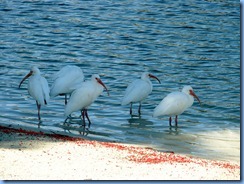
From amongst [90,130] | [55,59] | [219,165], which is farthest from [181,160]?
[55,59]

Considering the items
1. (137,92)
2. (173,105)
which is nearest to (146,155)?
(173,105)

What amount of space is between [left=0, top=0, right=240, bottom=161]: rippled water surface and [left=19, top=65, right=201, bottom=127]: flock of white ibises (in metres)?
0.34

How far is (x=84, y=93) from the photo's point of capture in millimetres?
13273

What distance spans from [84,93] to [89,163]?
3.72 meters

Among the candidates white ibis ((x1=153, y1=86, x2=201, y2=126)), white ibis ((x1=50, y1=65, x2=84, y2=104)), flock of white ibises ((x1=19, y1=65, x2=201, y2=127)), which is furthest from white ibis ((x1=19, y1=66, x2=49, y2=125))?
white ibis ((x1=153, y1=86, x2=201, y2=126))

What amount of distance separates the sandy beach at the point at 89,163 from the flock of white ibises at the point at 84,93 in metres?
2.18

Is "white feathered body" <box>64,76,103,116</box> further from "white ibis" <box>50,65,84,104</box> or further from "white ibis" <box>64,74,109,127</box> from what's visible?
"white ibis" <box>50,65,84,104</box>

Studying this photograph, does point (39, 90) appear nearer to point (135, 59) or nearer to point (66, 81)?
point (66, 81)

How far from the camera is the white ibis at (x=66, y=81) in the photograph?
1405cm

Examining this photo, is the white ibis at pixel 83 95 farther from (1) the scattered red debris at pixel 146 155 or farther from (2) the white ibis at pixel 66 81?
(1) the scattered red debris at pixel 146 155

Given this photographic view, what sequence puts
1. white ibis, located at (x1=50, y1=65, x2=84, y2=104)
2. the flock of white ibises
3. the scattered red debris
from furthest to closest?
white ibis, located at (x1=50, y1=65, x2=84, y2=104)
the flock of white ibises
the scattered red debris

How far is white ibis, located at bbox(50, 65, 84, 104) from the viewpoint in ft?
46.1

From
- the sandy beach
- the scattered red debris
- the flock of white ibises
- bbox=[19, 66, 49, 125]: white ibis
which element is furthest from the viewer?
bbox=[19, 66, 49, 125]: white ibis

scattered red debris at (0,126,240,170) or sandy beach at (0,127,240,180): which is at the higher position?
sandy beach at (0,127,240,180)
